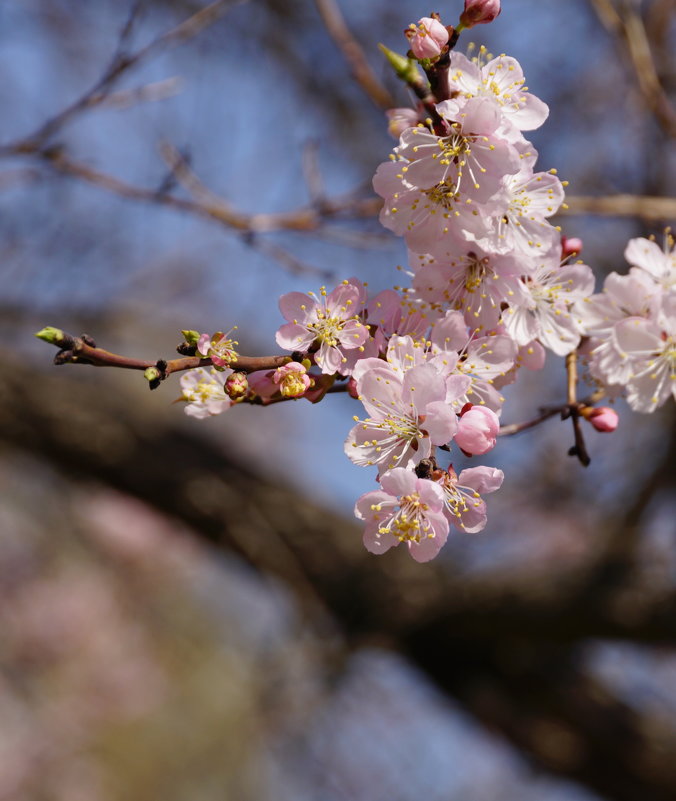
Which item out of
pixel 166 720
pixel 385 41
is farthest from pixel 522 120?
pixel 166 720

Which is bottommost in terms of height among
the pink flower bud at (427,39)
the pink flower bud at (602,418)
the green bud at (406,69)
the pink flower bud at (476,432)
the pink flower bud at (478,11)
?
the pink flower bud at (602,418)

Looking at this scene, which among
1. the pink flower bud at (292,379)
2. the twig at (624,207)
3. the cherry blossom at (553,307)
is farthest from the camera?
the twig at (624,207)

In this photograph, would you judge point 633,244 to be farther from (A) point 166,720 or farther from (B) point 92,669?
(B) point 92,669

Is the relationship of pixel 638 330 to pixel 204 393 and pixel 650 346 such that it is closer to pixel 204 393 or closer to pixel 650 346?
pixel 650 346

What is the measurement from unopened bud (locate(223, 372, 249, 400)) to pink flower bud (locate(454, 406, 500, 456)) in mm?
290

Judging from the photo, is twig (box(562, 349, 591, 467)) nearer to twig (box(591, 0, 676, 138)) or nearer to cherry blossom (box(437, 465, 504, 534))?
cherry blossom (box(437, 465, 504, 534))

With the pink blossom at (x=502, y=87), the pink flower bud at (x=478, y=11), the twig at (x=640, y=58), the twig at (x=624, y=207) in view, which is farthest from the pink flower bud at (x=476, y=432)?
the twig at (x=640, y=58)

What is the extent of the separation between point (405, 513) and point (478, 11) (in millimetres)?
692

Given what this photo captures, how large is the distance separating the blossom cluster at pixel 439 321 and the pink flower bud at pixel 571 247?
0.25 ft

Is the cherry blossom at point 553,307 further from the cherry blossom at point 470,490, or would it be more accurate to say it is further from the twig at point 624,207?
the twig at point 624,207

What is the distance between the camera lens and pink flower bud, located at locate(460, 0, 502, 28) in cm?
108

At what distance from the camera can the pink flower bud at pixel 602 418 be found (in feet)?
4.20

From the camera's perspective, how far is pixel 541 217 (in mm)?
1161

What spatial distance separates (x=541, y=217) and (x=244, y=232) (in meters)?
1.08
